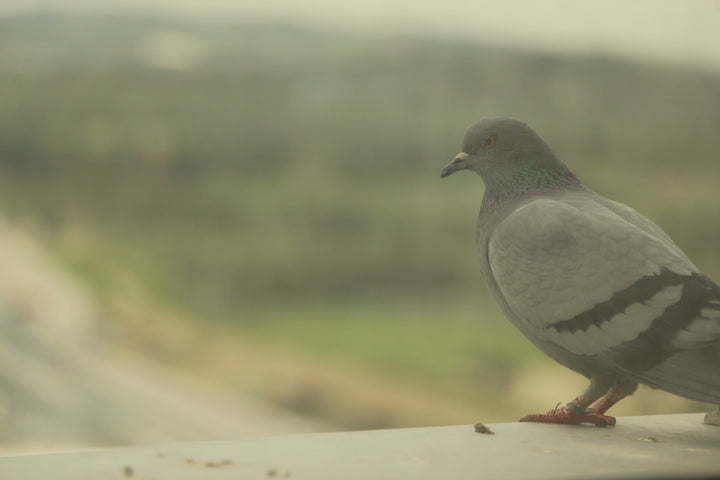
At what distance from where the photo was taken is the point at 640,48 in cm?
304

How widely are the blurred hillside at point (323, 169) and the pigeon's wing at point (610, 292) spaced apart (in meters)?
1.31

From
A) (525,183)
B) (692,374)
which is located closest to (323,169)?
(525,183)

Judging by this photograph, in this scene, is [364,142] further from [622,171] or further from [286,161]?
[622,171]

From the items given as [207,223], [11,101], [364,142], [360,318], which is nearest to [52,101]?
[11,101]

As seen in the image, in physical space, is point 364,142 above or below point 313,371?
above

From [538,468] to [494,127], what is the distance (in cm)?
90

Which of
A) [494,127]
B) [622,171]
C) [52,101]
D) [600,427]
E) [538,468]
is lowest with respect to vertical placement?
[538,468]

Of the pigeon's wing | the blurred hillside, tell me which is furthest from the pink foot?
the blurred hillside

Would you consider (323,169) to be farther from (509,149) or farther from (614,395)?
(614,395)

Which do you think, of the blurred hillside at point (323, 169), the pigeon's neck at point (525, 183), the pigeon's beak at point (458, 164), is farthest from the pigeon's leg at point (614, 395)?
the blurred hillside at point (323, 169)

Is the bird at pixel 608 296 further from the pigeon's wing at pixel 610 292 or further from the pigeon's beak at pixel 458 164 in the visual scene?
the pigeon's beak at pixel 458 164

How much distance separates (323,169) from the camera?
10.3 feet

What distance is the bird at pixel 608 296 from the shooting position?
1664 millimetres

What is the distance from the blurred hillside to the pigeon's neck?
109 centimetres
